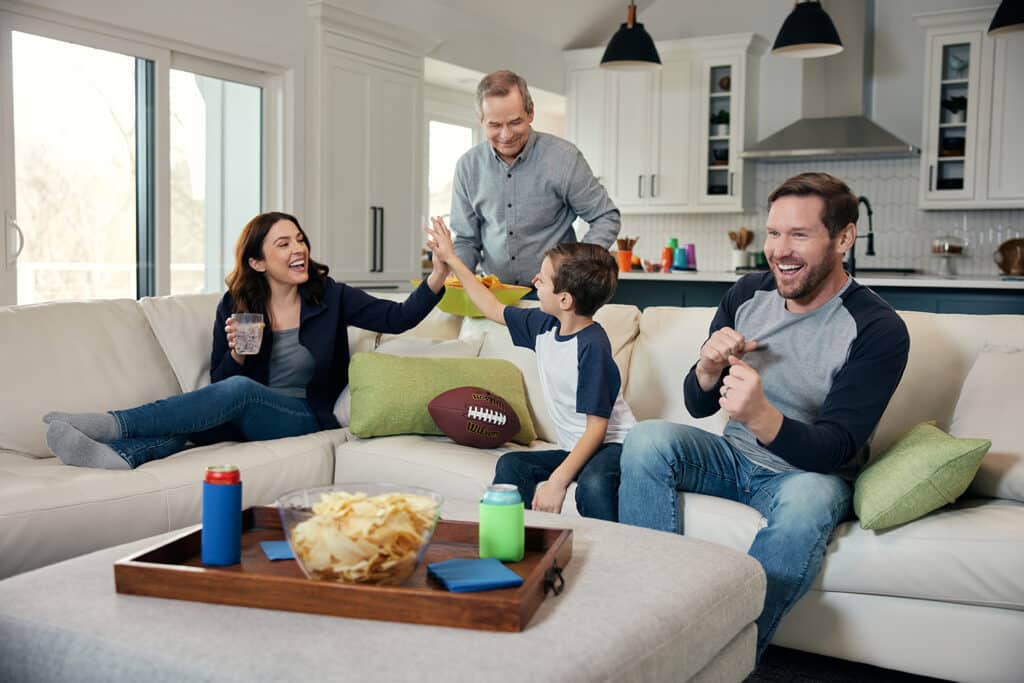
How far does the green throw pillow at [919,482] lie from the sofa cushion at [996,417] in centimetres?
21

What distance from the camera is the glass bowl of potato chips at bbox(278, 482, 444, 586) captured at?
1.43 m

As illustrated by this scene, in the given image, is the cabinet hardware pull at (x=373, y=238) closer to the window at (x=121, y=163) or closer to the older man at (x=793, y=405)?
the window at (x=121, y=163)

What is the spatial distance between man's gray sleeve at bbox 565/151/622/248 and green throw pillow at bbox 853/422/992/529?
143 cm

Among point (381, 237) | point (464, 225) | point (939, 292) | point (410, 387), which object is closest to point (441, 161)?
point (381, 237)

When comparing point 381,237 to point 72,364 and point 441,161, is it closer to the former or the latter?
point 441,161

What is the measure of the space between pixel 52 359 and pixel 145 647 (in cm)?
165

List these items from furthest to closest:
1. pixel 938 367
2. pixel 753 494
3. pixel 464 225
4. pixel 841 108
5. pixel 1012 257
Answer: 1. pixel 841 108
2. pixel 1012 257
3. pixel 464 225
4. pixel 938 367
5. pixel 753 494

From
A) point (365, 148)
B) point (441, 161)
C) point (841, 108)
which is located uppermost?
point (841, 108)

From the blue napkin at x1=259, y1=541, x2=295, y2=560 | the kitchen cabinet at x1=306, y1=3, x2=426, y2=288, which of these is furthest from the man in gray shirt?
the kitchen cabinet at x1=306, y1=3, x2=426, y2=288

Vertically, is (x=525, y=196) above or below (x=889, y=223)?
below

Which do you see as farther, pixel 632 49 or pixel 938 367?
pixel 632 49

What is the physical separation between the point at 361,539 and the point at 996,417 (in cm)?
163

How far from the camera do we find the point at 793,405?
2250mm

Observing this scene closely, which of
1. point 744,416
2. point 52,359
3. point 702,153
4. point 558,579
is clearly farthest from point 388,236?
point 558,579
